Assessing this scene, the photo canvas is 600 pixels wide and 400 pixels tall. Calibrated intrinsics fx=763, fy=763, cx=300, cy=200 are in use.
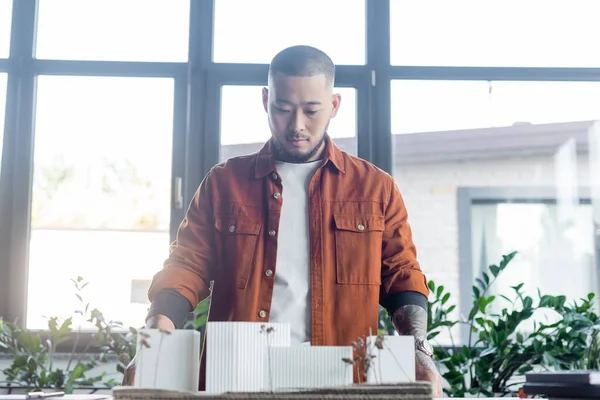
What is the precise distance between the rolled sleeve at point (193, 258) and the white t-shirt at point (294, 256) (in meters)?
0.18

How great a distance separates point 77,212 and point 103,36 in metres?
0.91

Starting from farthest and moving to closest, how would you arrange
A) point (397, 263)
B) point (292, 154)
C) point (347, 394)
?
1. point (292, 154)
2. point (397, 263)
3. point (347, 394)

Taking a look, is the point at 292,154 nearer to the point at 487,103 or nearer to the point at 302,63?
the point at 302,63

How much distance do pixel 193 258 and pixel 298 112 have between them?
18.2 inches

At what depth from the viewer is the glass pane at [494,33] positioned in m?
3.94

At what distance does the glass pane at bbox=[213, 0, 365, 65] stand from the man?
188cm

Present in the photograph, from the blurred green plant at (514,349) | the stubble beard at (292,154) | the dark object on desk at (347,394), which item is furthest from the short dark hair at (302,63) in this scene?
the blurred green plant at (514,349)

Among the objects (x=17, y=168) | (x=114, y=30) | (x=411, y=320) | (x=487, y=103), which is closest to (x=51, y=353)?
(x=17, y=168)

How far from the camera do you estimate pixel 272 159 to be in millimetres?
2057

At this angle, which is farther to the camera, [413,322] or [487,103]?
[487,103]

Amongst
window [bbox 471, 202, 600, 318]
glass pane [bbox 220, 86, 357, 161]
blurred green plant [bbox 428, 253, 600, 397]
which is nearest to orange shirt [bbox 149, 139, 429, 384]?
blurred green plant [bbox 428, 253, 600, 397]

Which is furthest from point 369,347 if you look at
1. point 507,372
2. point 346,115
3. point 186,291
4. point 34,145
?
point 34,145

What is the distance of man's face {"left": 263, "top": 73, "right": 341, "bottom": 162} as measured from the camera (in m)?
1.97

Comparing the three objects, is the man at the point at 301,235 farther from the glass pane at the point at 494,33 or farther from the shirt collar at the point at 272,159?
the glass pane at the point at 494,33
